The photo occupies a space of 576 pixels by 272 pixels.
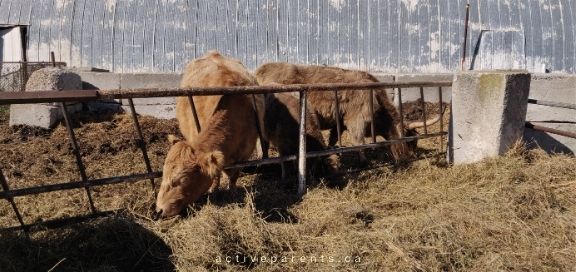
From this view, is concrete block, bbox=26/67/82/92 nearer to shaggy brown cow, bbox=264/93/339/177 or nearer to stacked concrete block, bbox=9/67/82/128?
stacked concrete block, bbox=9/67/82/128

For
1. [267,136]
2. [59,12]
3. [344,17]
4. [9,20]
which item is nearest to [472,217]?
[267,136]

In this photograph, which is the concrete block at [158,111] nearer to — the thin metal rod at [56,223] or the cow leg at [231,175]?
the cow leg at [231,175]

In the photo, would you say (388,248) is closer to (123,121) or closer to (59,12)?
(123,121)

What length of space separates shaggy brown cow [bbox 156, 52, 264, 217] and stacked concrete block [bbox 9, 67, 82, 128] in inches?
155

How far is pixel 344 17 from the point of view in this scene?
13844 millimetres

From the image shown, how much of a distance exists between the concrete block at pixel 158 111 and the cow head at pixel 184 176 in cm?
597

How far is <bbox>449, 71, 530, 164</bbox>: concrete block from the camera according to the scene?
585cm

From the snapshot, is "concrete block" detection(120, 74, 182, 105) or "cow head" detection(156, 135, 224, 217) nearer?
"cow head" detection(156, 135, 224, 217)

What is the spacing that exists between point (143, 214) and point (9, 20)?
13.1 metres

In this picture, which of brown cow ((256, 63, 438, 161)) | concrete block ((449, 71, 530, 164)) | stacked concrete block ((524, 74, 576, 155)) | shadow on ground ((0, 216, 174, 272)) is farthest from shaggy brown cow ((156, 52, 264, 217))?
stacked concrete block ((524, 74, 576, 155))

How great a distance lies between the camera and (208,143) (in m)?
4.58

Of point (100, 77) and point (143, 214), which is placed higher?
point (100, 77)

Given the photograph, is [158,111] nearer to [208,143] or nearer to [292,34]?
[292,34]

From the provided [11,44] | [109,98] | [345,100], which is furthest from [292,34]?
[109,98]
